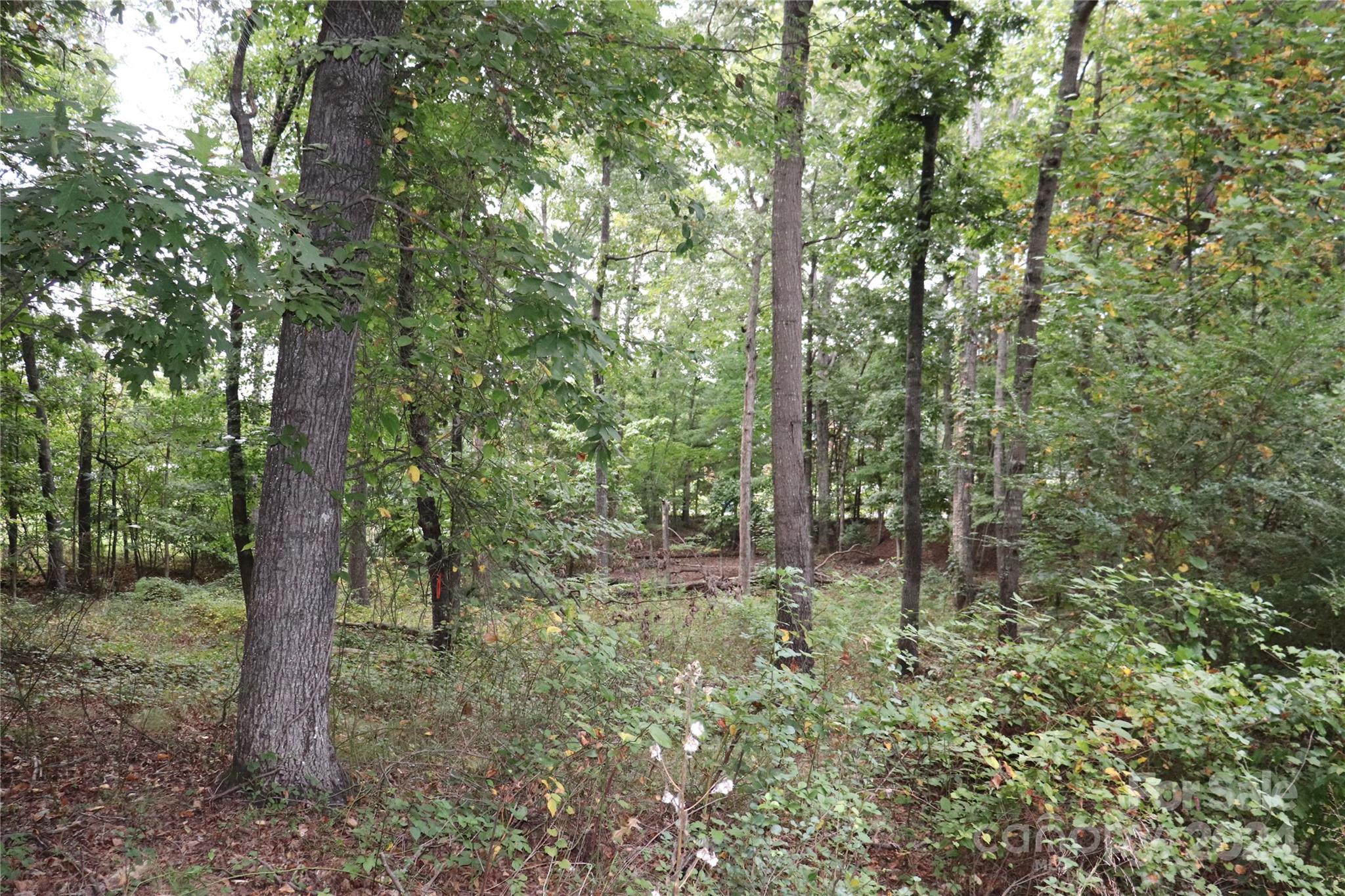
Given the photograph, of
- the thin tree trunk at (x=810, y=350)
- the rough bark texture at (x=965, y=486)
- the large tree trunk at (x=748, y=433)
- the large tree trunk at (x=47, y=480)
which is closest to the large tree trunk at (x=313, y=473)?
the large tree trunk at (x=47, y=480)

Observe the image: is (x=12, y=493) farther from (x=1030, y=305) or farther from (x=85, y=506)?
(x=1030, y=305)

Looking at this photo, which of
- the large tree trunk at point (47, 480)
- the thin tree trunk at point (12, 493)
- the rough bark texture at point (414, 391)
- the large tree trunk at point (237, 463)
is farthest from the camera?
the large tree trunk at point (47, 480)

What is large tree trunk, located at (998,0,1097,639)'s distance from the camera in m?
7.27

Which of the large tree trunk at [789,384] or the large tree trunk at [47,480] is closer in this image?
the large tree trunk at [789,384]

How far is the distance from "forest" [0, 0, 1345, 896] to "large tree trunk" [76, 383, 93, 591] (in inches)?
133

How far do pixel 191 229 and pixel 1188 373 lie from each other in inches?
329

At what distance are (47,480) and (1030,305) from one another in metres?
15.3

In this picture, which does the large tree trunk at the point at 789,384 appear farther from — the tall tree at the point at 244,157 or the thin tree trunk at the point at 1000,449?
the tall tree at the point at 244,157

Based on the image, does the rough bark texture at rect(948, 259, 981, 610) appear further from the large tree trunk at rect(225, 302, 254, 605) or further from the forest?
the large tree trunk at rect(225, 302, 254, 605)

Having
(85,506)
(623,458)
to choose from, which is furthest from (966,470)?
(85,506)

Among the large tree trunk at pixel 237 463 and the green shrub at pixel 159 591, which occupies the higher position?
the large tree trunk at pixel 237 463

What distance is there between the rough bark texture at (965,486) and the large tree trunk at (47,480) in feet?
44.9

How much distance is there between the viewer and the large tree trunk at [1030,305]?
727 centimetres

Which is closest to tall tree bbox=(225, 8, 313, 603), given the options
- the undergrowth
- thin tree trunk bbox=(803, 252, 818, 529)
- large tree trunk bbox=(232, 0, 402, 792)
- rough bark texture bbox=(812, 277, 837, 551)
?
the undergrowth
